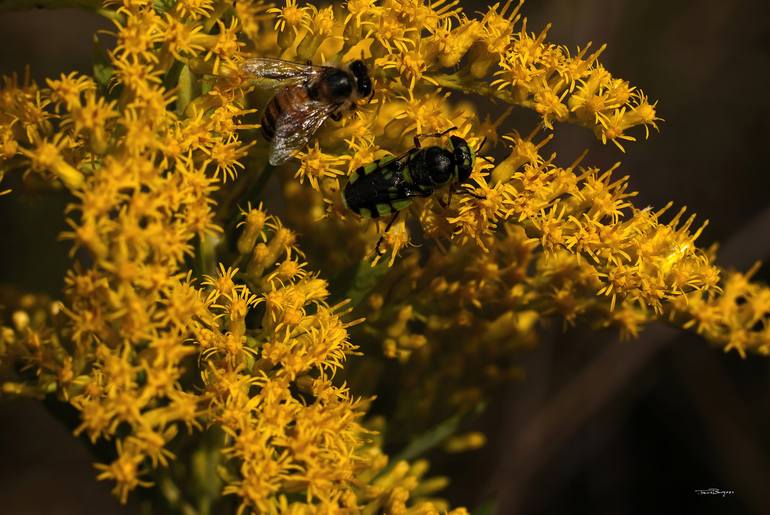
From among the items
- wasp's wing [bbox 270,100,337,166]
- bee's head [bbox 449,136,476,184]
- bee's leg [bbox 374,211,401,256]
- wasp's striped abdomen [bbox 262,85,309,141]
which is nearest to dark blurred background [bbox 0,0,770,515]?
bee's leg [bbox 374,211,401,256]

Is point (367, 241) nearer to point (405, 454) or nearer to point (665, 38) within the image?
point (405, 454)

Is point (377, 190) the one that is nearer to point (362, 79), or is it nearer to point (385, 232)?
point (385, 232)

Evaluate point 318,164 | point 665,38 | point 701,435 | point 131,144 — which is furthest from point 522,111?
point 131,144

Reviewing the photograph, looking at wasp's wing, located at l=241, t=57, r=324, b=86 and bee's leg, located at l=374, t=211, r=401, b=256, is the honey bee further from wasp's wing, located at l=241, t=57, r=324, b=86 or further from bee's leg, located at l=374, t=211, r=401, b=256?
bee's leg, located at l=374, t=211, r=401, b=256

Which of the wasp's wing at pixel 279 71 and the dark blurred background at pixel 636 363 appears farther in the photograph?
the dark blurred background at pixel 636 363

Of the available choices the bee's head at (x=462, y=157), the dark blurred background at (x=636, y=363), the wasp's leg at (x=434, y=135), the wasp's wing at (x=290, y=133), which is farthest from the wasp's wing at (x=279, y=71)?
the dark blurred background at (x=636, y=363)

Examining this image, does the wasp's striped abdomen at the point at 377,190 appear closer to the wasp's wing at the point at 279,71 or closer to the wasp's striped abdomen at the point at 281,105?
the wasp's striped abdomen at the point at 281,105

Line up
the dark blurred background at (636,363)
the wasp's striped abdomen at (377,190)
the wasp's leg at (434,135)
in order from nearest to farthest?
the wasp's striped abdomen at (377,190)
the wasp's leg at (434,135)
the dark blurred background at (636,363)
